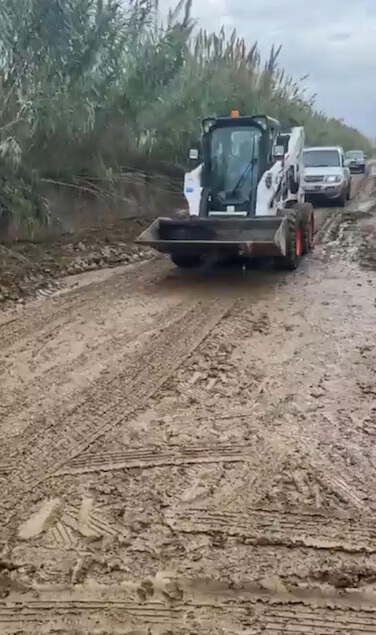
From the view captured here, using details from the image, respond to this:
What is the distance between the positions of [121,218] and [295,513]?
1124 centimetres

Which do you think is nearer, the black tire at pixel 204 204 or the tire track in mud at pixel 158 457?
the tire track in mud at pixel 158 457

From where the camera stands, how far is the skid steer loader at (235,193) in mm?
9992

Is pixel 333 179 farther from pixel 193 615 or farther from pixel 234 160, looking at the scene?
pixel 193 615

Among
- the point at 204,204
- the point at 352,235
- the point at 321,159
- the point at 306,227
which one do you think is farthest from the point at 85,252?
the point at 321,159

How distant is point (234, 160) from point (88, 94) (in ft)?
10.9

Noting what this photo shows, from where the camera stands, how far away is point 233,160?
1084cm

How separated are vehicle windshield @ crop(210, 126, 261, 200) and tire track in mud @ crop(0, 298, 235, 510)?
10.3ft

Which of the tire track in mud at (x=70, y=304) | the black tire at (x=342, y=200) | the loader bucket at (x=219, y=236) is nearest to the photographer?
the tire track in mud at (x=70, y=304)

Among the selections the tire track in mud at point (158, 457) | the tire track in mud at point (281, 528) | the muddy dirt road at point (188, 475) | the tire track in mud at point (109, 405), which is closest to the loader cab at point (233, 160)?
the tire track in mud at point (109, 405)

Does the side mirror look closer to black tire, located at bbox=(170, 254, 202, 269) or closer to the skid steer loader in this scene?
the skid steer loader

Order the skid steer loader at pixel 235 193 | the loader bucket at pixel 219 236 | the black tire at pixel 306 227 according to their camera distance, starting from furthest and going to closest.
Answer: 1. the black tire at pixel 306 227
2. the skid steer loader at pixel 235 193
3. the loader bucket at pixel 219 236

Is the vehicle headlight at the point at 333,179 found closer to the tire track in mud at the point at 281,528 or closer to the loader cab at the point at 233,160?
the loader cab at the point at 233,160

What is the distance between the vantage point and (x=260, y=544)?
147 inches

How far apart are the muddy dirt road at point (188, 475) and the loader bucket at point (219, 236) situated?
164 cm
